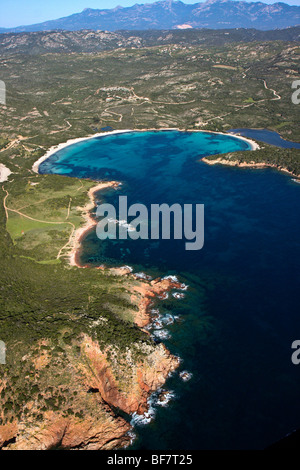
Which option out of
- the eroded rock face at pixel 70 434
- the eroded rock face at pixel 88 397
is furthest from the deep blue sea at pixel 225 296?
the eroded rock face at pixel 88 397

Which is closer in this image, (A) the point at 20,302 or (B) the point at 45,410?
(B) the point at 45,410

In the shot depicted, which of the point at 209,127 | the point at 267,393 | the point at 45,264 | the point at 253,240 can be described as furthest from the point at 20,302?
the point at 209,127

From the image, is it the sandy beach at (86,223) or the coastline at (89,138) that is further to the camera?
the coastline at (89,138)

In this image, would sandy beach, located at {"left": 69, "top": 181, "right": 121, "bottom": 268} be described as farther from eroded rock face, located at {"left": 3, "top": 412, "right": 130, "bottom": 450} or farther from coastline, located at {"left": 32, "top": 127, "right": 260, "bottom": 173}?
eroded rock face, located at {"left": 3, "top": 412, "right": 130, "bottom": 450}

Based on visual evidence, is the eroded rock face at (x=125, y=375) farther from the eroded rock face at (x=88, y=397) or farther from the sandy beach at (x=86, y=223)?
the sandy beach at (x=86, y=223)

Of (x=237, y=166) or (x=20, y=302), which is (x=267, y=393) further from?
(x=237, y=166)
